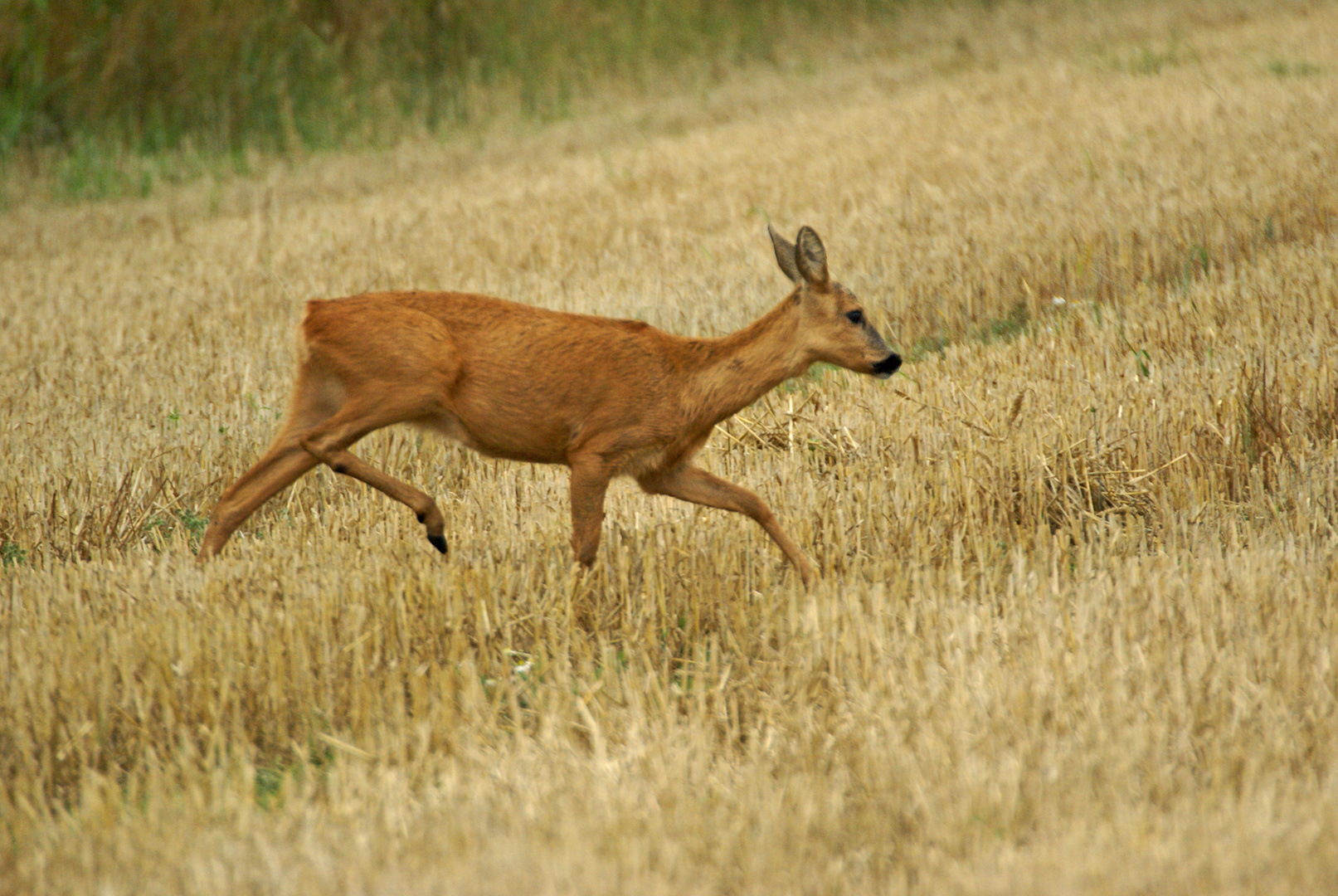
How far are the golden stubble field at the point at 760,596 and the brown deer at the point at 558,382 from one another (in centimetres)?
27

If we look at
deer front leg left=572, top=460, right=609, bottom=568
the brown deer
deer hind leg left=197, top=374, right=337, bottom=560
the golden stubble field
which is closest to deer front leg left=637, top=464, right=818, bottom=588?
the brown deer

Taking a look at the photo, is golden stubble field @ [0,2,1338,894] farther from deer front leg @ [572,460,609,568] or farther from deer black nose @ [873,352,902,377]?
deer black nose @ [873,352,902,377]

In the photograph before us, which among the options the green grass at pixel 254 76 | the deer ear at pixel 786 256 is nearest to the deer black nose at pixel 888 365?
the deer ear at pixel 786 256

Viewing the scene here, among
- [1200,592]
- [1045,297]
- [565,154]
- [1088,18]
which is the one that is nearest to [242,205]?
[565,154]

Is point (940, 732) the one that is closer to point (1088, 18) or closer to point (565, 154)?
point (565, 154)

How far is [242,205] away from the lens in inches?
555

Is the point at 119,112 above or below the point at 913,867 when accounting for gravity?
above

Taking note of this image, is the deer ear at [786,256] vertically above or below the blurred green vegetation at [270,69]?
below

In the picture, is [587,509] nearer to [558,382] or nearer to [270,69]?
[558,382]

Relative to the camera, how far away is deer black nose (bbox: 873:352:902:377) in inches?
215

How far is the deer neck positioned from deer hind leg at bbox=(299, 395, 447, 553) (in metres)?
1.10

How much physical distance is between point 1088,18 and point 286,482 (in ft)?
60.8

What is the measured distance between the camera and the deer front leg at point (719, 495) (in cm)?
532

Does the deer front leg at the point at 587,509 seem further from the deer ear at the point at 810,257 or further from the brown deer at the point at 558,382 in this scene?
the deer ear at the point at 810,257
